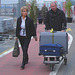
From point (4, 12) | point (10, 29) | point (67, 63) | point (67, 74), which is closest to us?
point (67, 74)

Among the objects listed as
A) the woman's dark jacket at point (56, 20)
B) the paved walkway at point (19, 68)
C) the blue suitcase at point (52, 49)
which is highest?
the woman's dark jacket at point (56, 20)

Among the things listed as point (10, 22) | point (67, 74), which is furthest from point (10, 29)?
point (67, 74)

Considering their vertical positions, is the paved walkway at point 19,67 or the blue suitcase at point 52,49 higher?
the blue suitcase at point 52,49

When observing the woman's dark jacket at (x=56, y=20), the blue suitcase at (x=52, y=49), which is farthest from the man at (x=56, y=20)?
the blue suitcase at (x=52, y=49)

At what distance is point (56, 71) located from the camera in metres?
7.95

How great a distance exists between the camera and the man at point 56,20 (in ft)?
28.1

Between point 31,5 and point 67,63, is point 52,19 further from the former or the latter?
point 31,5

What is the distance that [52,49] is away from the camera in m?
7.85

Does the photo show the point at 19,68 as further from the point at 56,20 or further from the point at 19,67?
the point at 56,20

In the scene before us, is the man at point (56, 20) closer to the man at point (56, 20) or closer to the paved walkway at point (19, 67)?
the man at point (56, 20)

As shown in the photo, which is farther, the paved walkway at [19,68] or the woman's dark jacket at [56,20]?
the woman's dark jacket at [56,20]

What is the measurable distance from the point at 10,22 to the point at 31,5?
394 cm

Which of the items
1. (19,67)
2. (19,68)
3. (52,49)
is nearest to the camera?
(52,49)

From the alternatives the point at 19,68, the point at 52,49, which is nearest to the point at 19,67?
the point at 19,68
